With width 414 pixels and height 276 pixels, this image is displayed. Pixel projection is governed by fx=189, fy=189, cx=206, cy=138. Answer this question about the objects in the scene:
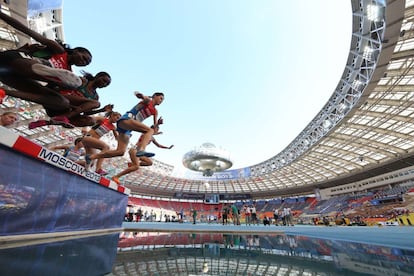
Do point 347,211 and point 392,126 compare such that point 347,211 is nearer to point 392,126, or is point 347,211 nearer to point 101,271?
point 392,126

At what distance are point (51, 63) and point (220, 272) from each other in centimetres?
307

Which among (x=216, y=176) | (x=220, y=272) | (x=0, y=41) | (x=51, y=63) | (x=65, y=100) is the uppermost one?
(x=0, y=41)

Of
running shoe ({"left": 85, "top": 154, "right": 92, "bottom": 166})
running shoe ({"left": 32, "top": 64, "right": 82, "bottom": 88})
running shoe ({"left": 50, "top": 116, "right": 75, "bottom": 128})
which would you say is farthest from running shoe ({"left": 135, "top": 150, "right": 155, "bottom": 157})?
running shoe ({"left": 32, "top": 64, "right": 82, "bottom": 88})

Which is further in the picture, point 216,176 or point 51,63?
point 216,176

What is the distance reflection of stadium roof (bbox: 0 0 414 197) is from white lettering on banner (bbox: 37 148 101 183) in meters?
11.3

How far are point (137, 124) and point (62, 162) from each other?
4.93 ft

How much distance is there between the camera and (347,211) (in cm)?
2691

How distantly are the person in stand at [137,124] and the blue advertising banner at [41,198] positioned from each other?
0.78 meters

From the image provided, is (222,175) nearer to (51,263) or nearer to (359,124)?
(359,124)

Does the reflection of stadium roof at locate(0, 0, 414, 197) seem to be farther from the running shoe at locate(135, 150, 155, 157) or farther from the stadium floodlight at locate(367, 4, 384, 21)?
the running shoe at locate(135, 150, 155, 157)

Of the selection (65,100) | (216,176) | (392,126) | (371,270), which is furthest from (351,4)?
(216,176)

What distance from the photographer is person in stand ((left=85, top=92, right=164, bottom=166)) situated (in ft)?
13.8

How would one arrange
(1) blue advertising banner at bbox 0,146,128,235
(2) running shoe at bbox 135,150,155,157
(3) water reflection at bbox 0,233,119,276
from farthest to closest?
1. (2) running shoe at bbox 135,150,155,157
2. (1) blue advertising banner at bbox 0,146,128,235
3. (3) water reflection at bbox 0,233,119,276

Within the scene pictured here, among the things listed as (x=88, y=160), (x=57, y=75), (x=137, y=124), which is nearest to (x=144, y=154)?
(x=137, y=124)
